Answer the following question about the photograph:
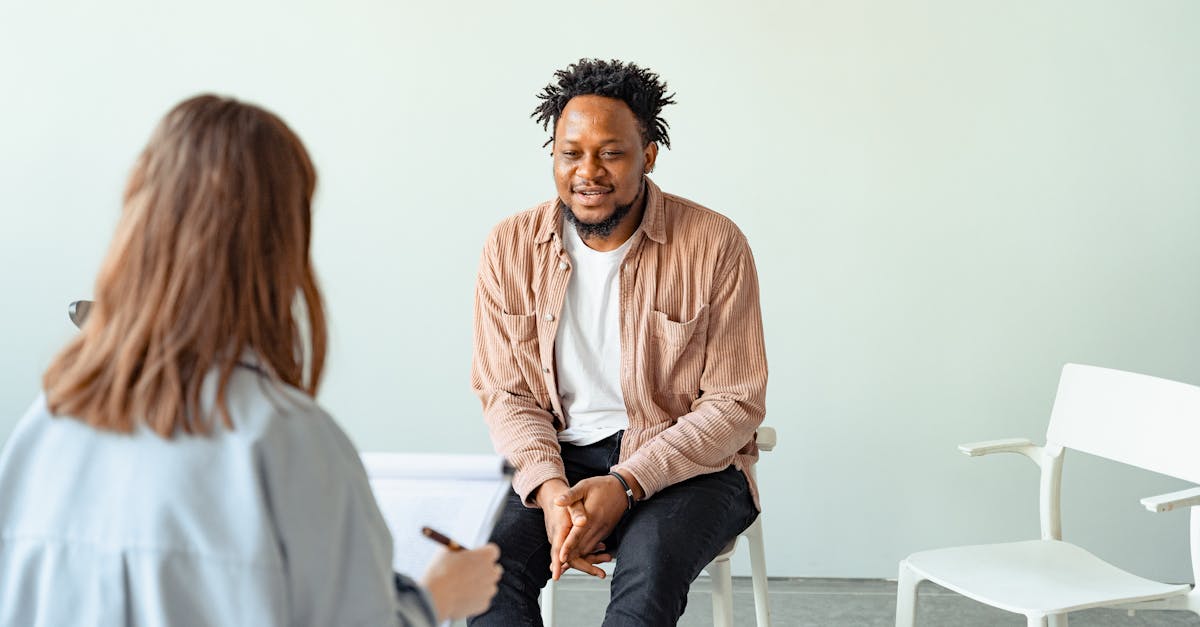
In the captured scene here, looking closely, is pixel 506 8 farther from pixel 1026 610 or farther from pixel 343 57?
pixel 1026 610

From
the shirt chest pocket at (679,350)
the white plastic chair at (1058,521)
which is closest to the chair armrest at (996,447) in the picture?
the white plastic chair at (1058,521)

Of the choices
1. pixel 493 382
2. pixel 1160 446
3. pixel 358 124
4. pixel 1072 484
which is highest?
pixel 358 124

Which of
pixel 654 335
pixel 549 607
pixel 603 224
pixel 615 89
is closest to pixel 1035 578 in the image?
pixel 654 335

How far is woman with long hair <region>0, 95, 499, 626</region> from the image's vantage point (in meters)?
1.04

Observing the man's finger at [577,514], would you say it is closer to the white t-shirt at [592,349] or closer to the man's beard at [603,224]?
the white t-shirt at [592,349]

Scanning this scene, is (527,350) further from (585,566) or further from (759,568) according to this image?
(759,568)

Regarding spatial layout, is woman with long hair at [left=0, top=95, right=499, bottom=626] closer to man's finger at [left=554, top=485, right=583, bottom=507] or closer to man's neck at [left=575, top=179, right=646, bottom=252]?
man's finger at [left=554, top=485, right=583, bottom=507]

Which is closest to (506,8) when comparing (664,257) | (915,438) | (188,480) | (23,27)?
(664,257)

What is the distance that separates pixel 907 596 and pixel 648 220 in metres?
0.86

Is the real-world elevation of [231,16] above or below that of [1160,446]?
above

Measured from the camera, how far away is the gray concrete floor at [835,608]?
2.87 m

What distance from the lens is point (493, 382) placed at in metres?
2.33

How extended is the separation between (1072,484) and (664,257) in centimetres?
143

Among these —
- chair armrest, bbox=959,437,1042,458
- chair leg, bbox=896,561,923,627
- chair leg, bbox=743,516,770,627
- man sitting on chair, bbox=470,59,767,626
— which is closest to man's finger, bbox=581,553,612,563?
man sitting on chair, bbox=470,59,767,626
